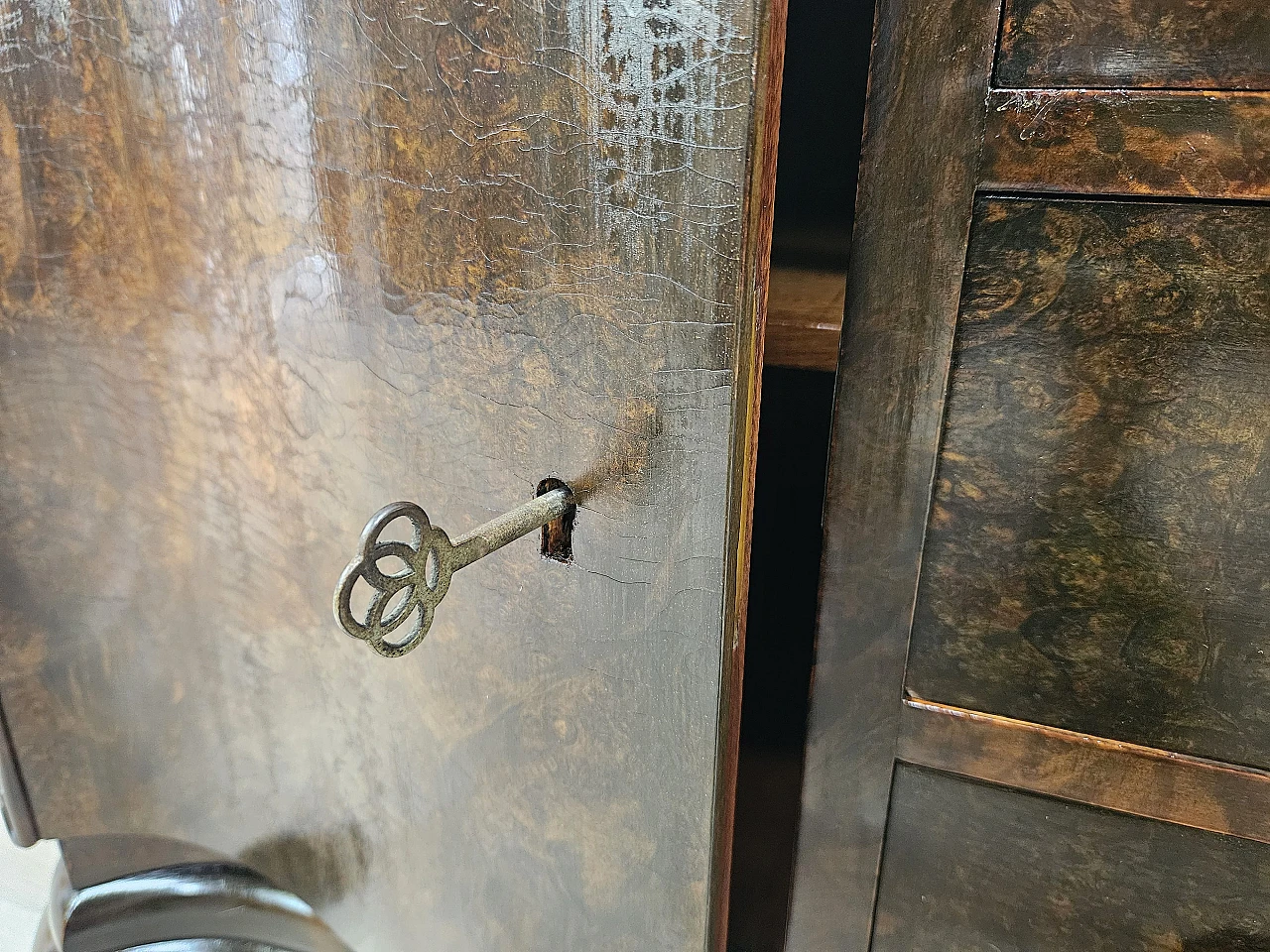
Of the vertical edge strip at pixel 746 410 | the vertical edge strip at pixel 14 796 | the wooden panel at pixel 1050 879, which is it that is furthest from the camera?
the vertical edge strip at pixel 14 796

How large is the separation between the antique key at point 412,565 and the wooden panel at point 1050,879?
0.98 feet

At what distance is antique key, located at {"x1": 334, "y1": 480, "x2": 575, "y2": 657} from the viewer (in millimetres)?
388

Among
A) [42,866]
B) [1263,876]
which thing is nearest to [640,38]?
[1263,876]

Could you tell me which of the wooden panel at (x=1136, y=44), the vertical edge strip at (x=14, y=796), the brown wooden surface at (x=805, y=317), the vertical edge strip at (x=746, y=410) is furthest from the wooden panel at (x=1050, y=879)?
the vertical edge strip at (x=14, y=796)

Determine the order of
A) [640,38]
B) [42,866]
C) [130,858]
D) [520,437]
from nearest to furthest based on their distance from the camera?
[640,38], [520,437], [130,858], [42,866]

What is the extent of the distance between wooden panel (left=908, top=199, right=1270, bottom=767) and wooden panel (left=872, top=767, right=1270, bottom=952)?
0.21 ft

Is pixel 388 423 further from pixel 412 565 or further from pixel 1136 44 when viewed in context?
pixel 1136 44

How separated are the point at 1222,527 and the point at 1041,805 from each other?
192mm

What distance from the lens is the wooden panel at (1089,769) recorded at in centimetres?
44

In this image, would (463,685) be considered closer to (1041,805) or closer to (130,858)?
(1041,805)

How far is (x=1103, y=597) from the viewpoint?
445 mm

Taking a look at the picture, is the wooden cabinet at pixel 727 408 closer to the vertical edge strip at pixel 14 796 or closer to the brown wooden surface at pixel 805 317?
the brown wooden surface at pixel 805 317

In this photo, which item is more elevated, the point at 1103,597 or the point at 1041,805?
the point at 1103,597

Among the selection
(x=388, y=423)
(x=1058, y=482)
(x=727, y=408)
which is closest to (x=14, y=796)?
(x=388, y=423)
